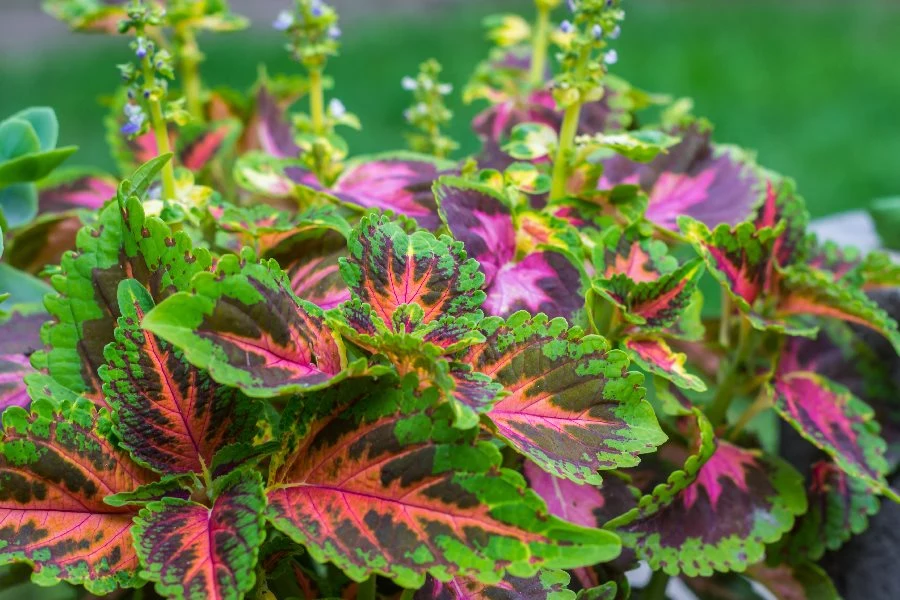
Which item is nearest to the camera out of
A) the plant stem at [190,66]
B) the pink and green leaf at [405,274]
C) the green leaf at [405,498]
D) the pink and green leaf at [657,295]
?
the green leaf at [405,498]

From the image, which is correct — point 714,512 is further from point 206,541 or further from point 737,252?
point 206,541

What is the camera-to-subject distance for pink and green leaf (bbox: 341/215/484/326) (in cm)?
64

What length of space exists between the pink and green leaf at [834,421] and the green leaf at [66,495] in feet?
1.81

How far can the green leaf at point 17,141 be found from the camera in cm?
82

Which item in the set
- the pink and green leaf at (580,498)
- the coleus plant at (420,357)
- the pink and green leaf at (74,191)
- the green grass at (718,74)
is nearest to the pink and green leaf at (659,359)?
the coleus plant at (420,357)

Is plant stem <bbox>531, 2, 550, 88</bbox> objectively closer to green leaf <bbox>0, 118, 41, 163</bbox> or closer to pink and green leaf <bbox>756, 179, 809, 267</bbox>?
pink and green leaf <bbox>756, 179, 809, 267</bbox>

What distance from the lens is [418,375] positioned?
1.99ft

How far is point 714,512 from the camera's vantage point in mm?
820

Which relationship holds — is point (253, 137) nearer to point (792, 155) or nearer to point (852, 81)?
point (792, 155)

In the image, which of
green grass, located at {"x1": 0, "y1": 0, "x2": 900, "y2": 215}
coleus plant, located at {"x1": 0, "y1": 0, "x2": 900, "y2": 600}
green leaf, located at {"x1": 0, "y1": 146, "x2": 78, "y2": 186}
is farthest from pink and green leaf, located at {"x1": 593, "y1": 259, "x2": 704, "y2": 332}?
green grass, located at {"x1": 0, "y1": 0, "x2": 900, "y2": 215}

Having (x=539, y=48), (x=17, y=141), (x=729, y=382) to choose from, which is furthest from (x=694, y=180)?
(x=17, y=141)

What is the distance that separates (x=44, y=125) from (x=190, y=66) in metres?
0.33

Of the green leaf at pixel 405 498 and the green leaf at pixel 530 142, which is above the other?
the green leaf at pixel 530 142

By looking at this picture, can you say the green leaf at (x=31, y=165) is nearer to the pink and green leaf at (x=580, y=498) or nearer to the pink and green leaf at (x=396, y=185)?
the pink and green leaf at (x=396, y=185)
